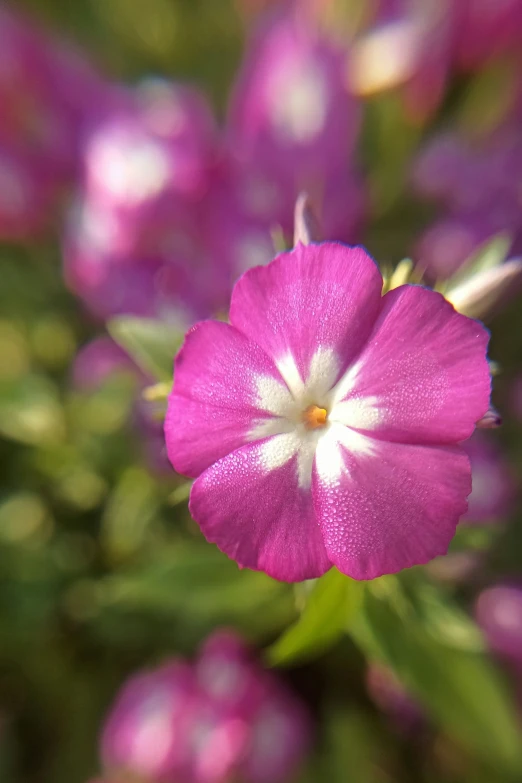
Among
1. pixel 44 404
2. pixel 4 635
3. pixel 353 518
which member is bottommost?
pixel 353 518

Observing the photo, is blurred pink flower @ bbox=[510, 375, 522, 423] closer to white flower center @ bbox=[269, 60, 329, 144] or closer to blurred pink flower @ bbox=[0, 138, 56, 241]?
white flower center @ bbox=[269, 60, 329, 144]

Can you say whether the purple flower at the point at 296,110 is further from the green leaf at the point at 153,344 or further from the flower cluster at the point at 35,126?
the green leaf at the point at 153,344

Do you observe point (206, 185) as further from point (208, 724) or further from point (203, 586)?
point (208, 724)

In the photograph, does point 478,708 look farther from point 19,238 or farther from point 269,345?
point 19,238

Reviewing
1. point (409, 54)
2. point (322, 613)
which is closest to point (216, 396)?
point (322, 613)

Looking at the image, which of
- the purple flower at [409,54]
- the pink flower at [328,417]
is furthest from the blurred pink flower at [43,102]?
the pink flower at [328,417]

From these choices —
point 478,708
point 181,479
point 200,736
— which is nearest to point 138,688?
point 200,736
